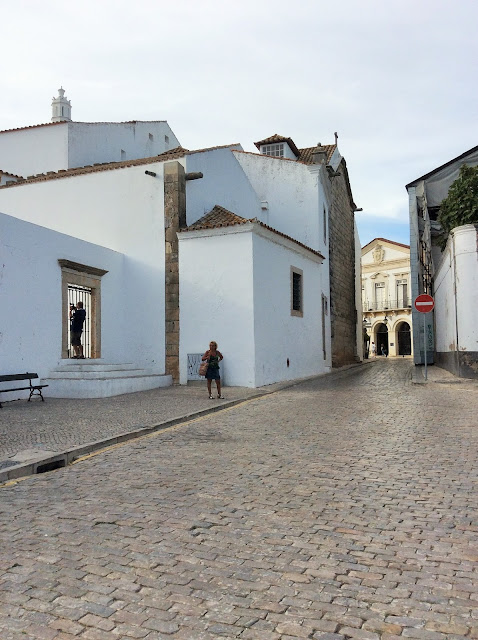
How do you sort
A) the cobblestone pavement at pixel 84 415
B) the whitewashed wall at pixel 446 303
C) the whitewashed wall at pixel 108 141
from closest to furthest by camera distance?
the cobblestone pavement at pixel 84 415
the whitewashed wall at pixel 446 303
the whitewashed wall at pixel 108 141

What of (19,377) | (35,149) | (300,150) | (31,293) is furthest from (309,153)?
(19,377)

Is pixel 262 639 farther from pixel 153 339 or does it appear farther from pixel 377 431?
pixel 153 339

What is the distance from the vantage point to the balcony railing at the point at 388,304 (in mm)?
48969

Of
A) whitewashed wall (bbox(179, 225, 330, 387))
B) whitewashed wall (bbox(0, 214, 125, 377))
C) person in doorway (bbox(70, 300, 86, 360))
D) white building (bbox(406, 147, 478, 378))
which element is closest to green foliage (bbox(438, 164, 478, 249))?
white building (bbox(406, 147, 478, 378))

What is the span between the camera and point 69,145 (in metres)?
25.5

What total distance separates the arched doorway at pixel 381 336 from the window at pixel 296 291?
109 feet

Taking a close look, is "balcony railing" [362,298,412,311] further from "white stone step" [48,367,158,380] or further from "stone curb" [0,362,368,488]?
"stone curb" [0,362,368,488]

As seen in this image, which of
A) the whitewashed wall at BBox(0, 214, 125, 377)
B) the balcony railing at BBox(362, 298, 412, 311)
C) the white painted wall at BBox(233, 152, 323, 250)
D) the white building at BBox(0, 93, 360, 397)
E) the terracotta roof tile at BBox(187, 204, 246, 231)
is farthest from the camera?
the balcony railing at BBox(362, 298, 412, 311)

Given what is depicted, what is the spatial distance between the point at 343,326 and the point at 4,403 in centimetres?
1991

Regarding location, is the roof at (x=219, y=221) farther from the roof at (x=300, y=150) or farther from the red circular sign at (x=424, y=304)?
the roof at (x=300, y=150)

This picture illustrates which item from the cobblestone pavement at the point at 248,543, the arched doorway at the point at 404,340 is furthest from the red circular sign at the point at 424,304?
the arched doorway at the point at 404,340

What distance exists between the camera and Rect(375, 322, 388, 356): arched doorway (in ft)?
168

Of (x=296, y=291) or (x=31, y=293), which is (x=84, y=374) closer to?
(x=31, y=293)

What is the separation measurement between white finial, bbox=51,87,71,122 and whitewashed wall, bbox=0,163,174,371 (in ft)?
48.6
